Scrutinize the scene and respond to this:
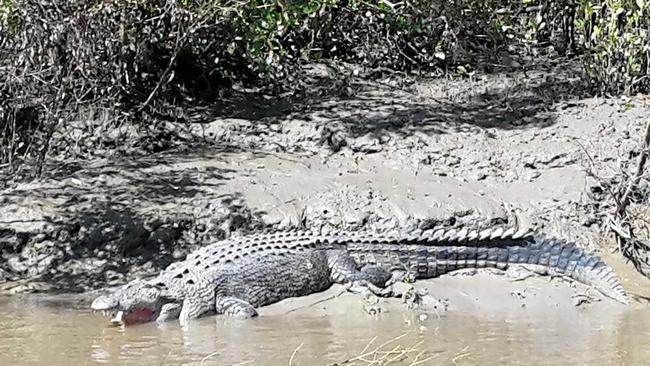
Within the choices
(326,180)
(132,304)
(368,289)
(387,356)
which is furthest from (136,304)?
(326,180)

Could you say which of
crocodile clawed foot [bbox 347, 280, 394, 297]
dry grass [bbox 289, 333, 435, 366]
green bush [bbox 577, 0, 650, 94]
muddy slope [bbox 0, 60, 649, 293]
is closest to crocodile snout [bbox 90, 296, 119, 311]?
muddy slope [bbox 0, 60, 649, 293]

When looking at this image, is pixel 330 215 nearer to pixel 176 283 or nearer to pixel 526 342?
pixel 176 283

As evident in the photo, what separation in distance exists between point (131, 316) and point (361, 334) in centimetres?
161

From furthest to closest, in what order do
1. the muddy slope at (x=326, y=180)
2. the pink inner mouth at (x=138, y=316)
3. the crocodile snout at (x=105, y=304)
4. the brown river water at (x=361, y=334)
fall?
the muddy slope at (x=326, y=180), the pink inner mouth at (x=138, y=316), the crocodile snout at (x=105, y=304), the brown river water at (x=361, y=334)

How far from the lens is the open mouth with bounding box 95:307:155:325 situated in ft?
22.8

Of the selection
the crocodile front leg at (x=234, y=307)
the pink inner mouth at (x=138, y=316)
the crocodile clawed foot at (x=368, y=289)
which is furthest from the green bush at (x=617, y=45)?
the pink inner mouth at (x=138, y=316)

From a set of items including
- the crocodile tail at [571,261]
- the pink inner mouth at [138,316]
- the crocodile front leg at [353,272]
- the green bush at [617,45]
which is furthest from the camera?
the green bush at [617,45]

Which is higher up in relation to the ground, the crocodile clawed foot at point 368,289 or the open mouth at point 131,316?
the crocodile clawed foot at point 368,289

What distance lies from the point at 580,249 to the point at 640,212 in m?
1.07

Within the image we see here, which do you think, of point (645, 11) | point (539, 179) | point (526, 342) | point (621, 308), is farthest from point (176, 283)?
point (645, 11)

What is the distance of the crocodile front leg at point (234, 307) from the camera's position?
7223mm

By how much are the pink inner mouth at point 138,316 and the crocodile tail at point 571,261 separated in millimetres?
2714

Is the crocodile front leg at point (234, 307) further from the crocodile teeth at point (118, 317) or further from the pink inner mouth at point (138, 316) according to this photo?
the crocodile teeth at point (118, 317)

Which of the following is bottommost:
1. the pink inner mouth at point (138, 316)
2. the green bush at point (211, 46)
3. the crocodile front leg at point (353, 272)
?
the pink inner mouth at point (138, 316)
